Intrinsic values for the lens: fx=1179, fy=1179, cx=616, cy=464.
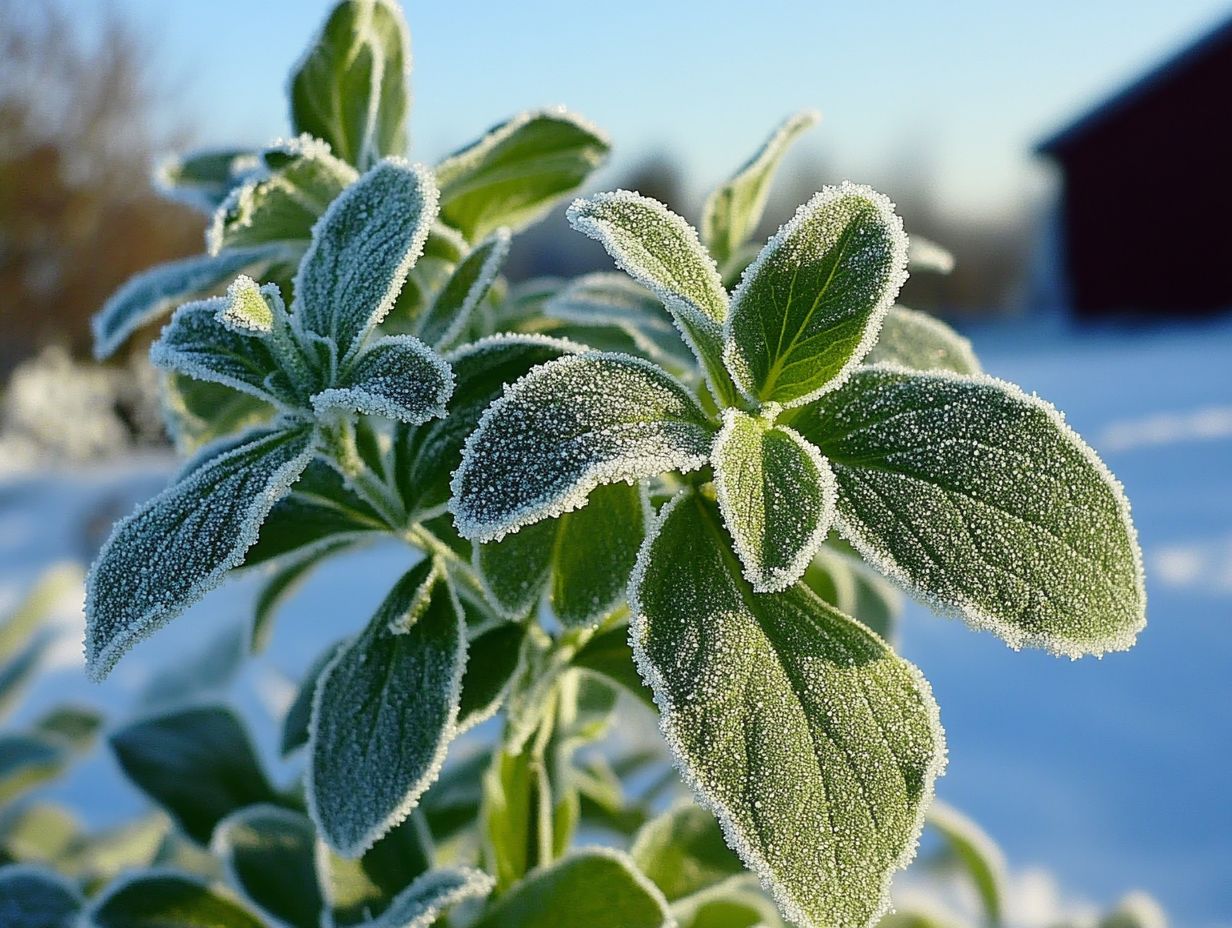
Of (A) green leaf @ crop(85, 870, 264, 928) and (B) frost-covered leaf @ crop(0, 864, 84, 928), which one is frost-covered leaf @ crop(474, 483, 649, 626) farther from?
(B) frost-covered leaf @ crop(0, 864, 84, 928)

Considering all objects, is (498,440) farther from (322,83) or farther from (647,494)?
(322,83)

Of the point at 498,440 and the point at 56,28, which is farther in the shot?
the point at 56,28

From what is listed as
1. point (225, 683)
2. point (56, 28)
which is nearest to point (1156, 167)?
point (56, 28)

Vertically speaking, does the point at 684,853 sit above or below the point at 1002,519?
below

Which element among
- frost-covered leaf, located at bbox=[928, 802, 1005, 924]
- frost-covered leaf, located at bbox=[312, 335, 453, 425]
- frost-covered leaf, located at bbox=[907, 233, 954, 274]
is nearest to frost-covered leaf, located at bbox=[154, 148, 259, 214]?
frost-covered leaf, located at bbox=[312, 335, 453, 425]

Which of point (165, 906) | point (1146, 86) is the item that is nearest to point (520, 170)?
point (165, 906)

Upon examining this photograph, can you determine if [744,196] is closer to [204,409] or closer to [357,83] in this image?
[357,83]
